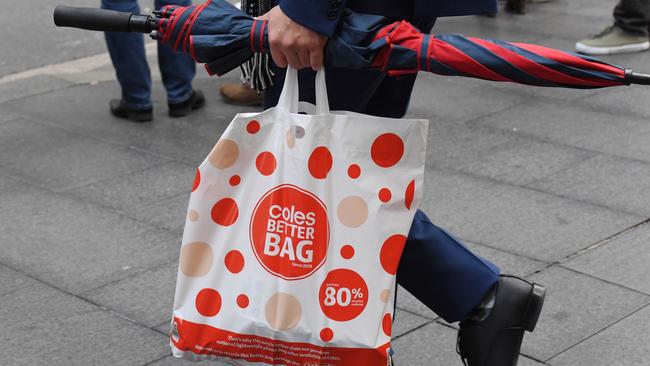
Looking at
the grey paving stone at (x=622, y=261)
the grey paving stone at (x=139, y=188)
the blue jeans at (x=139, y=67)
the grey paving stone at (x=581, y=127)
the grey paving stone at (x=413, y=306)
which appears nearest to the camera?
the grey paving stone at (x=413, y=306)

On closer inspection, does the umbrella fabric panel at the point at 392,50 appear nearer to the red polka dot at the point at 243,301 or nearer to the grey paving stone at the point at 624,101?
the red polka dot at the point at 243,301

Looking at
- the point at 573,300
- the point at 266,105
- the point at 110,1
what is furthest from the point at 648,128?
the point at 266,105

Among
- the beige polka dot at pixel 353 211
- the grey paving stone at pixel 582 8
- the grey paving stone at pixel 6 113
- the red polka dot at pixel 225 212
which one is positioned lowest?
the grey paving stone at pixel 6 113

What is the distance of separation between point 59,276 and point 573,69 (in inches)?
95.9

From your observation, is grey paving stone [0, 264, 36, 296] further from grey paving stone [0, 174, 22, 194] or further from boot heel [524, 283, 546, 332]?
boot heel [524, 283, 546, 332]

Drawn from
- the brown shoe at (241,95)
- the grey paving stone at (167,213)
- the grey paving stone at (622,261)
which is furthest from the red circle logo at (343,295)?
the brown shoe at (241,95)

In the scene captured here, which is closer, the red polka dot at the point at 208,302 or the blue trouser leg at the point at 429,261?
the red polka dot at the point at 208,302

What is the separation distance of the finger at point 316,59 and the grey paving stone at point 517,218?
1906 millimetres

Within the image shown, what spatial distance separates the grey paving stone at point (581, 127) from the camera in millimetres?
5734

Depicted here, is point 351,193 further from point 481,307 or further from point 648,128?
point 648,128

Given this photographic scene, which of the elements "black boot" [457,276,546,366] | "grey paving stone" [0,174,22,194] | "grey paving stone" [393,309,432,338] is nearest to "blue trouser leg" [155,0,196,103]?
"grey paving stone" [0,174,22,194]

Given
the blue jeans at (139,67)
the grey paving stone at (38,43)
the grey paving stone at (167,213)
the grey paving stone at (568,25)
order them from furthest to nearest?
the grey paving stone at (568,25) < the grey paving stone at (38,43) < the blue jeans at (139,67) < the grey paving stone at (167,213)

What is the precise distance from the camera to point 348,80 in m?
2.88

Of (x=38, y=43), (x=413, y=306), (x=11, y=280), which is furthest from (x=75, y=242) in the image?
(x=38, y=43)
